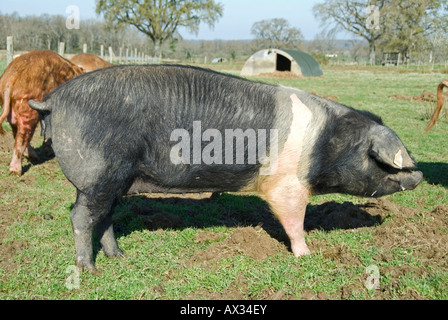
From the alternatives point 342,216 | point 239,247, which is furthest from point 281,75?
point 239,247

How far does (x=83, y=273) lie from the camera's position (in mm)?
3473

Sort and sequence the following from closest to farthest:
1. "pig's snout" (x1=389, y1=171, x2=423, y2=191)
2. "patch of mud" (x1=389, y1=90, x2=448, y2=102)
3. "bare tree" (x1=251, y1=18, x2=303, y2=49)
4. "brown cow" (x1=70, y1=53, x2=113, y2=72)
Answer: "pig's snout" (x1=389, y1=171, x2=423, y2=191), "brown cow" (x1=70, y1=53, x2=113, y2=72), "patch of mud" (x1=389, y1=90, x2=448, y2=102), "bare tree" (x1=251, y1=18, x2=303, y2=49)

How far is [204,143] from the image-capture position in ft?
11.3

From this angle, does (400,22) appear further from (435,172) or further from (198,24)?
(435,172)

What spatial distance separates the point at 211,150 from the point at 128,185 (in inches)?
29.6

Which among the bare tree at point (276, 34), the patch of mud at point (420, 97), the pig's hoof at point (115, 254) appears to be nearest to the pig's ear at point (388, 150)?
the pig's hoof at point (115, 254)

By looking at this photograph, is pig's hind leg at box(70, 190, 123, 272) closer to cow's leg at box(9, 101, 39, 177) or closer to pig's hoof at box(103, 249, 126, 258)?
pig's hoof at box(103, 249, 126, 258)

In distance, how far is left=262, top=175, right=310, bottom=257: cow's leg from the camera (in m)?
3.66

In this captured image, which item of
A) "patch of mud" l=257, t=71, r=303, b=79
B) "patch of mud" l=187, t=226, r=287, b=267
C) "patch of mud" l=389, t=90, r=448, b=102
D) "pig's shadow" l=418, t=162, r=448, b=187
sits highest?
"patch of mud" l=257, t=71, r=303, b=79

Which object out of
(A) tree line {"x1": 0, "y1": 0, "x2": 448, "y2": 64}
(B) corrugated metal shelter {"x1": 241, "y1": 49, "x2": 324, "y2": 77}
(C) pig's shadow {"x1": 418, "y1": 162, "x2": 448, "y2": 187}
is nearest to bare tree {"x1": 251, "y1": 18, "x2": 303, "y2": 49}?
(A) tree line {"x1": 0, "y1": 0, "x2": 448, "y2": 64}

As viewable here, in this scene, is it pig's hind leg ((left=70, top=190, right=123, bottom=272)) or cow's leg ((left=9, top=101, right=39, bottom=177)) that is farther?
cow's leg ((left=9, top=101, right=39, bottom=177))

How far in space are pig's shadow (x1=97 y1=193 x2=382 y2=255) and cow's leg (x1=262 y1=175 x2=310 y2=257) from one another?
0.31 meters

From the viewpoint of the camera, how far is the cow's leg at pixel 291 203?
366 centimetres
